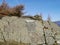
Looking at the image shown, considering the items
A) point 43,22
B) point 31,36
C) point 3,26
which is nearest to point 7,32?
point 3,26

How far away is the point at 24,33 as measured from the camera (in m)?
5.94

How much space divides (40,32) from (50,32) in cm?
35

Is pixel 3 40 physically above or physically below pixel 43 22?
below

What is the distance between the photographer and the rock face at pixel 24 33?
5.89m

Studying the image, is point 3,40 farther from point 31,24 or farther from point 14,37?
point 31,24

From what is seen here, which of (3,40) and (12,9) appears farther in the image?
(12,9)

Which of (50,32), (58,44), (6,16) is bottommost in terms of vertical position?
(58,44)

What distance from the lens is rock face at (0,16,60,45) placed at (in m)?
5.89

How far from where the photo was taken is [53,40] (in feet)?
19.9

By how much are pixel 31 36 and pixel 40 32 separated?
32cm

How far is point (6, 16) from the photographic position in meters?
6.25

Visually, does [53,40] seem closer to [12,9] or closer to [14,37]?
[14,37]

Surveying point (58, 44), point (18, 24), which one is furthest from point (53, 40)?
point (18, 24)

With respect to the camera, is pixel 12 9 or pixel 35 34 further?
pixel 12 9
